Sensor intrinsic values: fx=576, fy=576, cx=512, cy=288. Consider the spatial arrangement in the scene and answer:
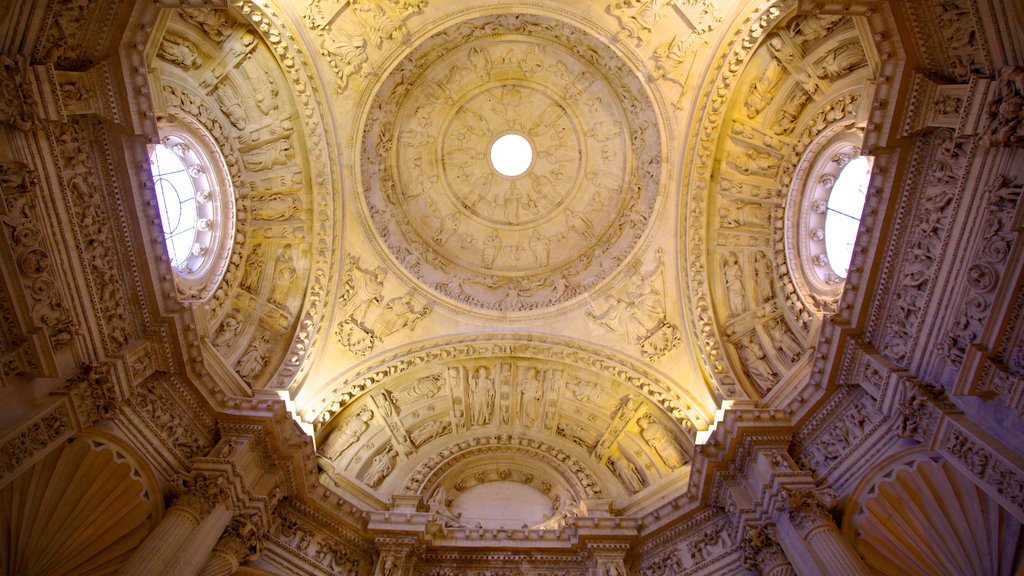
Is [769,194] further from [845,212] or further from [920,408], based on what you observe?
[920,408]

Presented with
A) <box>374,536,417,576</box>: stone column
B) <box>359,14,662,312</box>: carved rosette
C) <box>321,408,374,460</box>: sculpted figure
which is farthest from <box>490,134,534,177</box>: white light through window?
<box>374,536,417,576</box>: stone column

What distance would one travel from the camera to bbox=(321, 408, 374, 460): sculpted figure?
14.8 meters

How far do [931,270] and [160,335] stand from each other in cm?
1351

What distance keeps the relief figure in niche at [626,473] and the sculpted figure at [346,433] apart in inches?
269

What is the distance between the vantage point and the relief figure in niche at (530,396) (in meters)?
16.9

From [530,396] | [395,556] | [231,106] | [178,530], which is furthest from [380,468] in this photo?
[231,106]

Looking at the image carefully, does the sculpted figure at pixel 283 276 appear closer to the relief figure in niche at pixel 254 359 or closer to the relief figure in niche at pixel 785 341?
the relief figure in niche at pixel 254 359

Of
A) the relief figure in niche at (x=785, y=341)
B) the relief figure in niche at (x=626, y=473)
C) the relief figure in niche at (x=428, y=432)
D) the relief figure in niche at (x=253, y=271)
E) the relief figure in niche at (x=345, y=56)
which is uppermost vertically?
the relief figure in niche at (x=345, y=56)

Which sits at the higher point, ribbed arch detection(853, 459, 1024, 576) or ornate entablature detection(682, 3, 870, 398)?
ornate entablature detection(682, 3, 870, 398)

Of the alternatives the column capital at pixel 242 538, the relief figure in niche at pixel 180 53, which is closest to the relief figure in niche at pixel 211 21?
the relief figure in niche at pixel 180 53

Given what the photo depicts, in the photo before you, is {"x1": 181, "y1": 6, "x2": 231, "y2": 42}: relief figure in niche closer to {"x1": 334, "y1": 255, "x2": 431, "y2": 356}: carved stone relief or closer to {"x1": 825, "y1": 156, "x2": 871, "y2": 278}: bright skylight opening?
{"x1": 334, "y1": 255, "x2": 431, "y2": 356}: carved stone relief

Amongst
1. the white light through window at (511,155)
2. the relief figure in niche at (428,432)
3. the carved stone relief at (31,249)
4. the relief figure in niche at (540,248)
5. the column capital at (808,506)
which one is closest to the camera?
the carved stone relief at (31,249)

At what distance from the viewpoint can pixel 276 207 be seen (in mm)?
15211

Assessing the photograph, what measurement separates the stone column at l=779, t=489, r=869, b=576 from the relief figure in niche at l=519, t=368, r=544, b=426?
7.73m
